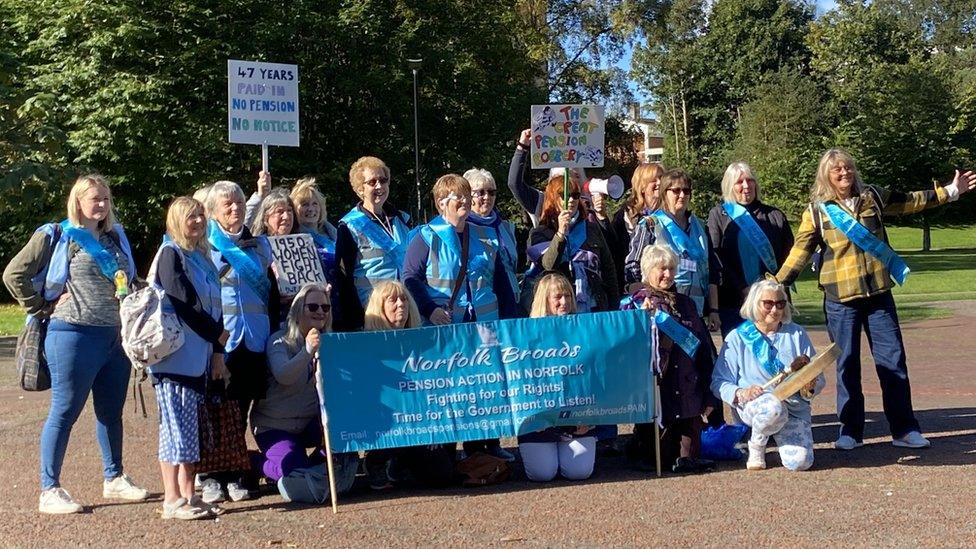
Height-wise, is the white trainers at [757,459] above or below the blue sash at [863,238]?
below

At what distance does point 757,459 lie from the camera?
7.39m

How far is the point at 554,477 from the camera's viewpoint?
7293mm

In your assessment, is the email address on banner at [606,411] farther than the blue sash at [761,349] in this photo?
No

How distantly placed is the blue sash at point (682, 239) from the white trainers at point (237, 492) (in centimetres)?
329

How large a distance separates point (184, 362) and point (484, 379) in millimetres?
1855

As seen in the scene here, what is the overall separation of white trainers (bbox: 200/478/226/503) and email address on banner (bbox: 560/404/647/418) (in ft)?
7.03

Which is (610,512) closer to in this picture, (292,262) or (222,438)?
(222,438)

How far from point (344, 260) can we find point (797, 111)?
169ft

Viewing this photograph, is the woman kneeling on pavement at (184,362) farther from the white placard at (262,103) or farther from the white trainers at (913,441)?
the white trainers at (913,441)

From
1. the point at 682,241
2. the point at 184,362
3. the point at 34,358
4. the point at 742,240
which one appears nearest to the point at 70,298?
the point at 34,358

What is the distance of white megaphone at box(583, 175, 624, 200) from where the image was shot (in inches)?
323

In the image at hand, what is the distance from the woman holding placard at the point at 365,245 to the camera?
7.60 meters

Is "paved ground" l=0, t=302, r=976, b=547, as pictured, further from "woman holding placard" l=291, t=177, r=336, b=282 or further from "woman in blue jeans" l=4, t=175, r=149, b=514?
"woman holding placard" l=291, t=177, r=336, b=282

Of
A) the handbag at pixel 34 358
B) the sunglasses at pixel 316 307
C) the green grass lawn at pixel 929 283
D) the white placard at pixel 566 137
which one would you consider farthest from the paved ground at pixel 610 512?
the green grass lawn at pixel 929 283
